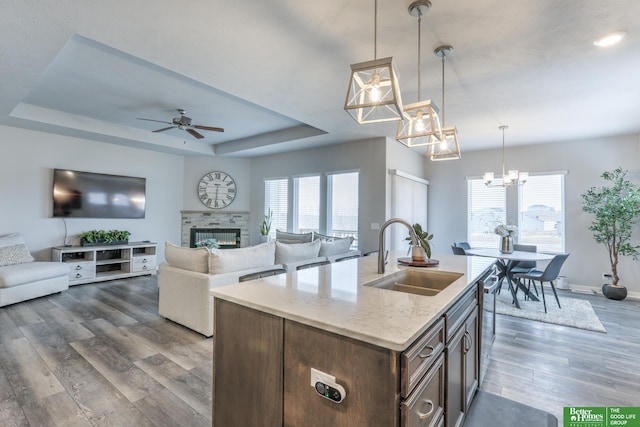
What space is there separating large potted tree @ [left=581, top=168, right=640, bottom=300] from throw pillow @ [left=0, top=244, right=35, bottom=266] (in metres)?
9.09

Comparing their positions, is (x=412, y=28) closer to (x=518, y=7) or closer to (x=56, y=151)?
(x=518, y=7)

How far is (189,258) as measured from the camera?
11.4 feet

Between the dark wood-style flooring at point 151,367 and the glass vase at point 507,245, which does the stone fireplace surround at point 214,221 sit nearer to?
the dark wood-style flooring at point 151,367

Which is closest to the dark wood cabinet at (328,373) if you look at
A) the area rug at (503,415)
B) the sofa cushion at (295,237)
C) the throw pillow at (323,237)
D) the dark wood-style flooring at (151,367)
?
the area rug at (503,415)

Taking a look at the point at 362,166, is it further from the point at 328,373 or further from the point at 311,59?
the point at 328,373

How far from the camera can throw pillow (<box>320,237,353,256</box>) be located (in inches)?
181

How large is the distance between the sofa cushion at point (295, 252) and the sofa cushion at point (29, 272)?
3540 mm

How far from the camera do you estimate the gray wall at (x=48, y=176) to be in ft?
16.8

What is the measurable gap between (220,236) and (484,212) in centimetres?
608

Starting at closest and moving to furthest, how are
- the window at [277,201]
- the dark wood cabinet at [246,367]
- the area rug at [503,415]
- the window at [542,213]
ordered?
the dark wood cabinet at [246,367] → the area rug at [503,415] → the window at [542,213] → the window at [277,201]

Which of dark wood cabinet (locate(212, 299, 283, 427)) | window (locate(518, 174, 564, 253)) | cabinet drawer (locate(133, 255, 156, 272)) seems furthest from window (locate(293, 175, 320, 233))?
dark wood cabinet (locate(212, 299, 283, 427))

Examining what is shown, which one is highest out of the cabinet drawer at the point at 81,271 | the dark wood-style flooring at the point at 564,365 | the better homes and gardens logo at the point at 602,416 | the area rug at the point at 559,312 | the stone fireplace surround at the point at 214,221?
the stone fireplace surround at the point at 214,221

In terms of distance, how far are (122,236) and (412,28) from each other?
6140 mm

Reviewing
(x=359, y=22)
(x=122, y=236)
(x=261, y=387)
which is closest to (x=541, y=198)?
(x=359, y=22)
